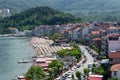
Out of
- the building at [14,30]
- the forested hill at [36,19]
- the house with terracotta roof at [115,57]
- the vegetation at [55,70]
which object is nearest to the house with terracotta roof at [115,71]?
the house with terracotta roof at [115,57]

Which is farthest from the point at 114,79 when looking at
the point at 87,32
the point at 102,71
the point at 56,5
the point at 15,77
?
the point at 56,5

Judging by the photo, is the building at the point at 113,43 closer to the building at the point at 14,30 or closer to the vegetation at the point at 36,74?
the vegetation at the point at 36,74

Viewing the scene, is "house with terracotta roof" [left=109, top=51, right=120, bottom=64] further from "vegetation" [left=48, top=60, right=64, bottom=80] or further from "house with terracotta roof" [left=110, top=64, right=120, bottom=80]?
"vegetation" [left=48, top=60, right=64, bottom=80]

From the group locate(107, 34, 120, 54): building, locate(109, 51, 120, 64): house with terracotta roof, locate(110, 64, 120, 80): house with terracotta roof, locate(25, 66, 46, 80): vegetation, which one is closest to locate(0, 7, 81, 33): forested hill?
locate(107, 34, 120, 54): building

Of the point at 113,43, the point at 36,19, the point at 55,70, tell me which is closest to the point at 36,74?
the point at 55,70

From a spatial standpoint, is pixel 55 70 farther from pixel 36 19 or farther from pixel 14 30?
pixel 36 19

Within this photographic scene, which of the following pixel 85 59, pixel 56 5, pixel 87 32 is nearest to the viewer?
pixel 85 59

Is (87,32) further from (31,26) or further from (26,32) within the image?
(31,26)

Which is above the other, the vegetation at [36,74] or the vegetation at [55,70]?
the vegetation at [36,74]
